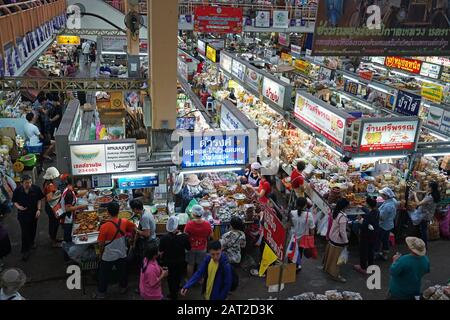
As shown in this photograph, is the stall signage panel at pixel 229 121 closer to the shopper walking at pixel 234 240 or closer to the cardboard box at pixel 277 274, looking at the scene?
the shopper walking at pixel 234 240

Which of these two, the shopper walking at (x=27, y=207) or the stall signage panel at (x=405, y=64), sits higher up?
the stall signage panel at (x=405, y=64)

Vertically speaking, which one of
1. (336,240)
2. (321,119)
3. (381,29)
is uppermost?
(381,29)

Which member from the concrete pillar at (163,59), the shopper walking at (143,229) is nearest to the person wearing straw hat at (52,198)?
the shopper walking at (143,229)

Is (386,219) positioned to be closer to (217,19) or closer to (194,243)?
(194,243)

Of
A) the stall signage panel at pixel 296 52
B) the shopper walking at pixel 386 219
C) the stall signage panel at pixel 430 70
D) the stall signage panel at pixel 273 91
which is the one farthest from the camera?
the stall signage panel at pixel 296 52

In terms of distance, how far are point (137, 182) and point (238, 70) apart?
916 cm

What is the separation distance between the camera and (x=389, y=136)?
9.05 metres

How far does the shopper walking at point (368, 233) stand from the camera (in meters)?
7.84

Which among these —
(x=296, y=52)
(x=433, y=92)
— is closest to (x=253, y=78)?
(x=433, y=92)

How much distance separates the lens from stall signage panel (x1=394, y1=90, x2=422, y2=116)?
12.2 meters

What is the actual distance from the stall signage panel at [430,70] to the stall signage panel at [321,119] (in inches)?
521

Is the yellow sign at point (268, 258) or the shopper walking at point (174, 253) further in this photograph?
the shopper walking at point (174, 253)

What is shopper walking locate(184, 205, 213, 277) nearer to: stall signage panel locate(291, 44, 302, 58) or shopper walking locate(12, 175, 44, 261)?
shopper walking locate(12, 175, 44, 261)

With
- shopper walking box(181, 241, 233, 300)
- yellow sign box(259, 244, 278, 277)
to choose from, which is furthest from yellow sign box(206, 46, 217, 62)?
shopper walking box(181, 241, 233, 300)
